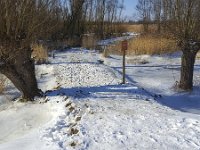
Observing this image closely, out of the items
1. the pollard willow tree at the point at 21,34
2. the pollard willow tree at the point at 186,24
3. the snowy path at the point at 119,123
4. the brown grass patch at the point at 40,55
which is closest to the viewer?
the snowy path at the point at 119,123

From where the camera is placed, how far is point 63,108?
827cm

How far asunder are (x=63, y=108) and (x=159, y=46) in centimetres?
1081

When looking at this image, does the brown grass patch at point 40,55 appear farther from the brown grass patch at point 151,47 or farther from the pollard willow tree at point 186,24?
the pollard willow tree at point 186,24

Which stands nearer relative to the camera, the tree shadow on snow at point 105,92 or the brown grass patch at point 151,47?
the tree shadow on snow at point 105,92

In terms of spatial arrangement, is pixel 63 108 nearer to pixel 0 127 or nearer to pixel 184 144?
pixel 0 127

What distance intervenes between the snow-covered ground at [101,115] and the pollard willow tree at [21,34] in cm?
62

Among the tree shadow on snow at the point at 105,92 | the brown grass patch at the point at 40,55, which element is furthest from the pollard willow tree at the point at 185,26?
the brown grass patch at the point at 40,55

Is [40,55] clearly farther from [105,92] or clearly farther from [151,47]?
[105,92]

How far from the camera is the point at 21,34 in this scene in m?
8.63

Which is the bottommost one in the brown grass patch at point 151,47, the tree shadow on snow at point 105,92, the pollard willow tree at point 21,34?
the tree shadow on snow at point 105,92

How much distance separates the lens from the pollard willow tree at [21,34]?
8336 mm

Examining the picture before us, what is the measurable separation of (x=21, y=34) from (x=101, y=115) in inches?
99.2

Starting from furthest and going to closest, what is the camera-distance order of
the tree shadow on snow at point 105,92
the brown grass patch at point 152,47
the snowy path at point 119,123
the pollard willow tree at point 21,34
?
the brown grass patch at point 152,47, the tree shadow on snow at point 105,92, the pollard willow tree at point 21,34, the snowy path at point 119,123

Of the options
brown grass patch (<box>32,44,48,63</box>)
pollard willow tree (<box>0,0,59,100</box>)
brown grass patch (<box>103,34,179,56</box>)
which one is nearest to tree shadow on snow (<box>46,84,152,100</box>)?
pollard willow tree (<box>0,0,59,100</box>)
